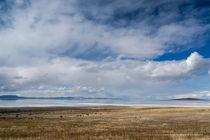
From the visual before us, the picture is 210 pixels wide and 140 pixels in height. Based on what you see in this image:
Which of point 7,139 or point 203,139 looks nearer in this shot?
point 203,139

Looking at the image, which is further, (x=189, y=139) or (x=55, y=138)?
(x=55, y=138)

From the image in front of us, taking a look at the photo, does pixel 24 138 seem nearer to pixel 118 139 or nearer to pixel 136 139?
pixel 118 139

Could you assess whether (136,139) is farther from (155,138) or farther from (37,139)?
(37,139)

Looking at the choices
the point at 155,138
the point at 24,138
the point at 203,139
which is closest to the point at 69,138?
the point at 24,138

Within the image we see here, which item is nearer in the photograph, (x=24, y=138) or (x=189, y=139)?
(x=189, y=139)

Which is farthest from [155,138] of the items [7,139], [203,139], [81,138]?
[7,139]

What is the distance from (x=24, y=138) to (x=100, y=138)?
835 cm

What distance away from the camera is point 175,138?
20594 mm

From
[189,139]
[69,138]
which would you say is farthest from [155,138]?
[69,138]

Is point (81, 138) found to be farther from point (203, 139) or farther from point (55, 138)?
point (203, 139)

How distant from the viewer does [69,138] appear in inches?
849

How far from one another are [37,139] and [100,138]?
670 cm

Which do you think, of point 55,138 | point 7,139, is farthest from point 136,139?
point 7,139

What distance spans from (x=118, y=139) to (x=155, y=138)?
3.92 m
